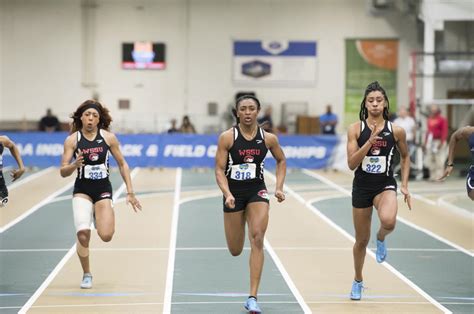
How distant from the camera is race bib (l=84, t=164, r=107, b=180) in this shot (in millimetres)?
10594

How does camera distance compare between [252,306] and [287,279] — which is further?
[287,279]

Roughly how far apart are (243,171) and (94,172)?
1.82 m

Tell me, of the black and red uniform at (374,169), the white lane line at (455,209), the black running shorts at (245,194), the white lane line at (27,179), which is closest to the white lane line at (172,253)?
the black running shorts at (245,194)

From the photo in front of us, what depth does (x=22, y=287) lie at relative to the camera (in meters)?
10.8

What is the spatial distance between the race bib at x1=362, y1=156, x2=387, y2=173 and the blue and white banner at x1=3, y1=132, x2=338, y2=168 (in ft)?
67.0

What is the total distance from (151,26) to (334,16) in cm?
712

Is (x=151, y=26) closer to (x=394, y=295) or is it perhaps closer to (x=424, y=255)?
(x=424, y=255)

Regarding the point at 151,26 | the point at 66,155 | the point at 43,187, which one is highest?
the point at 151,26

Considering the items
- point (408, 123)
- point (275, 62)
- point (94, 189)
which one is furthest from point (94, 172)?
point (275, 62)

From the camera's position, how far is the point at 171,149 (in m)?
30.8

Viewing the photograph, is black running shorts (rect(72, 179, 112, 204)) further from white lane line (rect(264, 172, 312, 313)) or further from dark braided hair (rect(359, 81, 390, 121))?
dark braided hair (rect(359, 81, 390, 121))

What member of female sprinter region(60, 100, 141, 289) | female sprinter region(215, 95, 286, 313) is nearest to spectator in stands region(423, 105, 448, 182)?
female sprinter region(60, 100, 141, 289)

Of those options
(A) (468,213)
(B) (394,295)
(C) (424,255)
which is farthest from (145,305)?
(A) (468,213)

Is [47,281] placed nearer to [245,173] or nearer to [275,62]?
[245,173]
